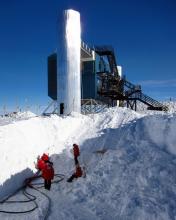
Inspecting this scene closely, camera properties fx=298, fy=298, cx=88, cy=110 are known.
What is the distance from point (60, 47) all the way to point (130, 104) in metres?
11.5

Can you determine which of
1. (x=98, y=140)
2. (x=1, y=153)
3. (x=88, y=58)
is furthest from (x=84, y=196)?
(x=88, y=58)

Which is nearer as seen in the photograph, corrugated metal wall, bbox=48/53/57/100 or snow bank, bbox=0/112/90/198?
snow bank, bbox=0/112/90/198

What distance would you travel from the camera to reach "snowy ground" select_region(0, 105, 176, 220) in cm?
1001

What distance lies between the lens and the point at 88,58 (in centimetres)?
3184

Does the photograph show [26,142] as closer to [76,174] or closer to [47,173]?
[47,173]

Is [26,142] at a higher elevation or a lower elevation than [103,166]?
higher

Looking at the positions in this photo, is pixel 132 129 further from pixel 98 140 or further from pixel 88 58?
pixel 88 58

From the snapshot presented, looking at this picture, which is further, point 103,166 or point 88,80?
point 88,80

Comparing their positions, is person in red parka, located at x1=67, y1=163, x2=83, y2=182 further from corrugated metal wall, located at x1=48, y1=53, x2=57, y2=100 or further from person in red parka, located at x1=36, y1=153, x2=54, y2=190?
corrugated metal wall, located at x1=48, y1=53, x2=57, y2=100

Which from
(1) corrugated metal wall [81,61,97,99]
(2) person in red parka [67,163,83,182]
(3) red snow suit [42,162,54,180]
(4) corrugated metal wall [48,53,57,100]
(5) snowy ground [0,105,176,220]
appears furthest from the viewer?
(4) corrugated metal wall [48,53,57,100]

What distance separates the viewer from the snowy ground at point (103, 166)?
1001 cm

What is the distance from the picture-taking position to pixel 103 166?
43.0 feet

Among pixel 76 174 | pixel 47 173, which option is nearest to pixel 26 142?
pixel 47 173

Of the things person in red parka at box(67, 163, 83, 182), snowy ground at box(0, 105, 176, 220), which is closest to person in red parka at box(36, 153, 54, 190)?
snowy ground at box(0, 105, 176, 220)
